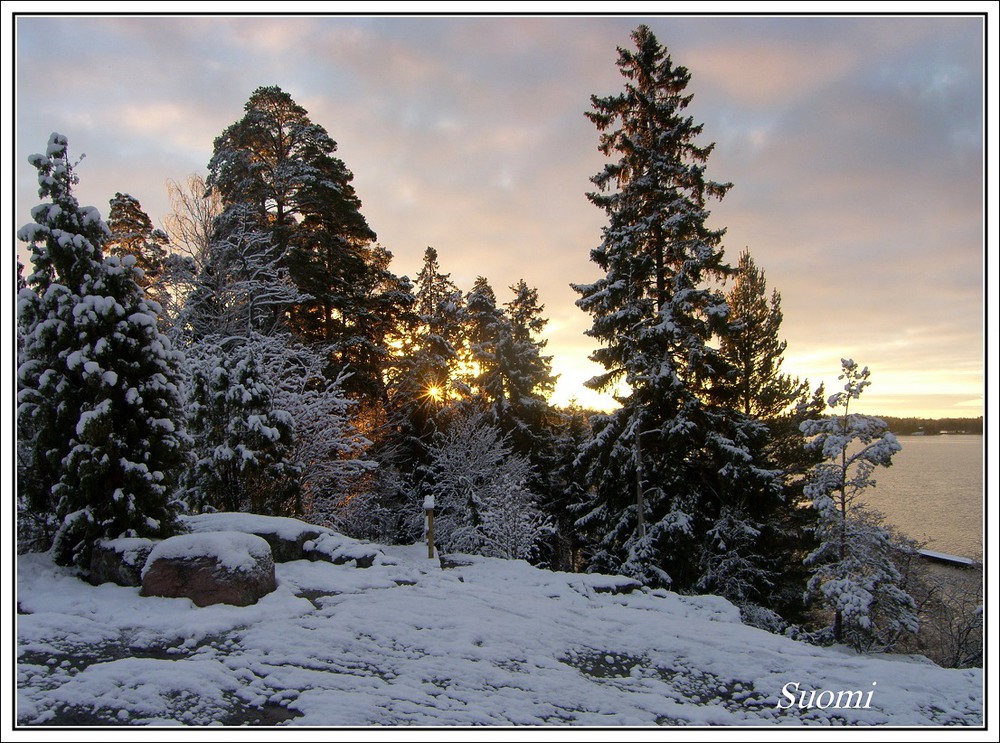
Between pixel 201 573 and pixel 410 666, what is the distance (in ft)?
10.7

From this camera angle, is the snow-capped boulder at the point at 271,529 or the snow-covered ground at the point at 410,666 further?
the snow-capped boulder at the point at 271,529

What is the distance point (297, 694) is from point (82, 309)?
6.63m

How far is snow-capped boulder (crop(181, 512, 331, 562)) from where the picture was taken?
9.71 m

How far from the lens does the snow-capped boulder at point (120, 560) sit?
733 centimetres

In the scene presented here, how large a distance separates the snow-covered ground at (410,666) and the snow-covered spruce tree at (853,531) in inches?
385

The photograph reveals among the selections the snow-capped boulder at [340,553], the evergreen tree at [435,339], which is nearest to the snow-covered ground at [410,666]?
the snow-capped boulder at [340,553]

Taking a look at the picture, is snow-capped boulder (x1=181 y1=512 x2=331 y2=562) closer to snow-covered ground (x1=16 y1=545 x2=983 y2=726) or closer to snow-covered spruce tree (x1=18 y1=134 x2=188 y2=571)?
snow-covered spruce tree (x1=18 y1=134 x2=188 y2=571)

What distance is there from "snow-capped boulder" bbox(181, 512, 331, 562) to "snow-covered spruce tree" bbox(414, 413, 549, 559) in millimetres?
8628

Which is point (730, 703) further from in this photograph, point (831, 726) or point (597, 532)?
point (597, 532)

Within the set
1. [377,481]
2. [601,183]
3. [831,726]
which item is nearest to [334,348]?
[377,481]

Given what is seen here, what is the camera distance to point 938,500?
98.6 feet

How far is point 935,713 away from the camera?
5.31 m

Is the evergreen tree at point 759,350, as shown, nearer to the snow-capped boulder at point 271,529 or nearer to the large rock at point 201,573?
the snow-capped boulder at point 271,529

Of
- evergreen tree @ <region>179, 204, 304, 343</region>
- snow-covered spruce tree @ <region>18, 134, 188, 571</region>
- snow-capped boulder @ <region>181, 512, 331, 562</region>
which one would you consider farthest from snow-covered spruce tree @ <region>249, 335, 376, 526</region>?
snow-covered spruce tree @ <region>18, 134, 188, 571</region>
